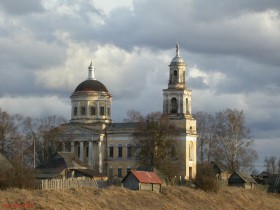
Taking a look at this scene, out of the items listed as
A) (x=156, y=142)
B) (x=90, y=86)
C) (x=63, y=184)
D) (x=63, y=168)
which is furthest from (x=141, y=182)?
(x=90, y=86)

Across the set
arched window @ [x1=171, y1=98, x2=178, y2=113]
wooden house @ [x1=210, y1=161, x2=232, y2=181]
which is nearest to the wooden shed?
wooden house @ [x1=210, y1=161, x2=232, y2=181]

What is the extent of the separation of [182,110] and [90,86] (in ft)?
41.8

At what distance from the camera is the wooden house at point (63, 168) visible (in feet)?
228

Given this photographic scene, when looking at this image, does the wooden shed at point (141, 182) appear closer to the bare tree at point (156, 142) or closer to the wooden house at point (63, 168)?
the wooden house at point (63, 168)

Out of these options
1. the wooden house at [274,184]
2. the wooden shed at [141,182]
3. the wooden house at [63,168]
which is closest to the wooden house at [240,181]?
the wooden house at [274,184]

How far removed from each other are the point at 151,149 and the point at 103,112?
1764cm

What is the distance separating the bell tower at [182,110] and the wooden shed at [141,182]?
98.2 feet

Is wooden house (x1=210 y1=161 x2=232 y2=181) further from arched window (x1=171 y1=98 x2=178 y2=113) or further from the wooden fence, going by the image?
the wooden fence

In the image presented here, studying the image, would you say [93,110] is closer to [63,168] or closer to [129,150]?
[129,150]

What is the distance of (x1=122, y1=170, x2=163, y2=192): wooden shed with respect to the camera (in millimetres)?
58281

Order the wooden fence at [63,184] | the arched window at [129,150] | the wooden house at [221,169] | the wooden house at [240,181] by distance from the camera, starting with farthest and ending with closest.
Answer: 1. the arched window at [129,150]
2. the wooden house at [221,169]
3. the wooden house at [240,181]
4. the wooden fence at [63,184]

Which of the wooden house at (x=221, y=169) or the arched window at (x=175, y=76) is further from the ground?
the arched window at (x=175, y=76)

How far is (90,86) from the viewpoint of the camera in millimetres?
96875

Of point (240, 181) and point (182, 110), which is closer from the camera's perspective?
point (240, 181)
